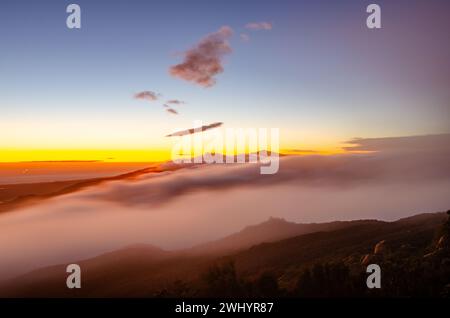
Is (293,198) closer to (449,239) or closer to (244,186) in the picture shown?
(244,186)

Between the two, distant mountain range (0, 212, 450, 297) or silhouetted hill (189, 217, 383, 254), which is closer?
distant mountain range (0, 212, 450, 297)

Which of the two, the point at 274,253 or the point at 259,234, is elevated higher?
the point at 259,234

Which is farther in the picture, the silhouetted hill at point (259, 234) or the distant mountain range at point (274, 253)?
the silhouetted hill at point (259, 234)

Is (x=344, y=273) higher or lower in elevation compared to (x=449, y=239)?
lower

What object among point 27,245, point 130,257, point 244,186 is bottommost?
point 130,257

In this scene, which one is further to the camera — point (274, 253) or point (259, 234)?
point (274, 253)
